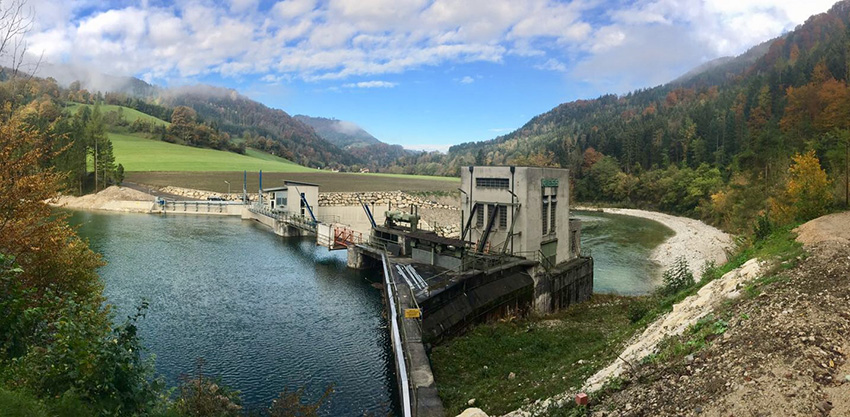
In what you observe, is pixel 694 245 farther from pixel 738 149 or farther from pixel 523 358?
pixel 738 149

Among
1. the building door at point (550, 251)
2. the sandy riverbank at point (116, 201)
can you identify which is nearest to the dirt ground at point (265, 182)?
the sandy riverbank at point (116, 201)

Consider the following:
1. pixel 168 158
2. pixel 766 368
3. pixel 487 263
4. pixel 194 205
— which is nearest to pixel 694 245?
pixel 487 263

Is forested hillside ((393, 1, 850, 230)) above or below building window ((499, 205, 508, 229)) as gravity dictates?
above

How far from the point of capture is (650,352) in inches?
→ 410

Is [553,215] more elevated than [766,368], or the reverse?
[553,215]

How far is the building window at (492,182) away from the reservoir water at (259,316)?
8916 mm

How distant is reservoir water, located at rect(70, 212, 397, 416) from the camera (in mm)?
16469

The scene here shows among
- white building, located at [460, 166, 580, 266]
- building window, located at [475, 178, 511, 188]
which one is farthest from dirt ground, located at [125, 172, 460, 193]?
building window, located at [475, 178, 511, 188]

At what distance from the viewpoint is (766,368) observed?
7.60m

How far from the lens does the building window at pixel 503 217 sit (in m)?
24.2

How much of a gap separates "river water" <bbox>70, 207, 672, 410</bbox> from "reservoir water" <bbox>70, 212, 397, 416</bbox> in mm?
53

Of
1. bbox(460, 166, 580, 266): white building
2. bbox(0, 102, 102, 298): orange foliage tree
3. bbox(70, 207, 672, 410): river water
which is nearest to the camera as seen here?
bbox(0, 102, 102, 298): orange foliage tree

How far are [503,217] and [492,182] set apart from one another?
1.95 metres

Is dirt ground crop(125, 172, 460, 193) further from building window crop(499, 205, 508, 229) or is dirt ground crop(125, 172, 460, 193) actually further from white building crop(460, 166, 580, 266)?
building window crop(499, 205, 508, 229)
